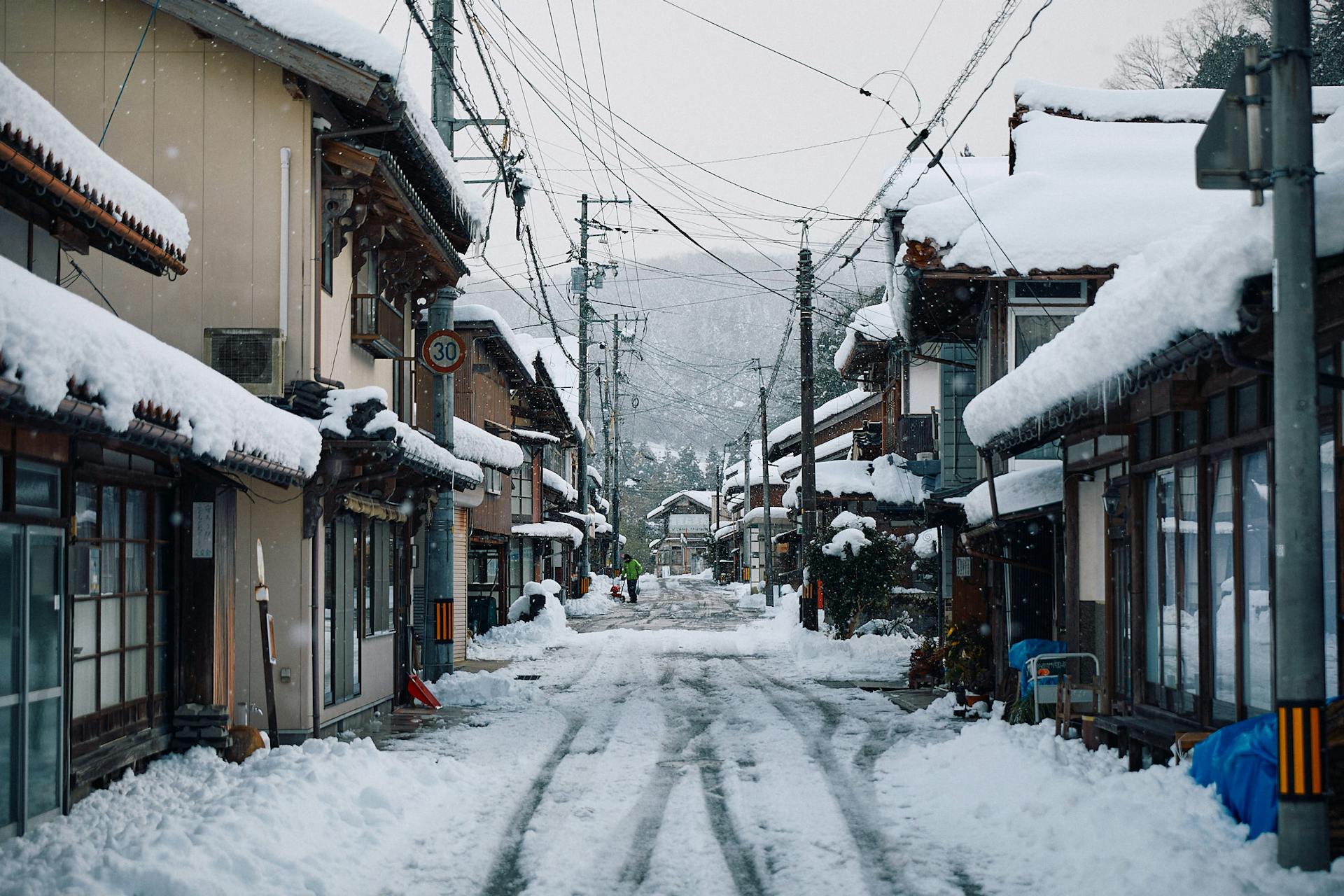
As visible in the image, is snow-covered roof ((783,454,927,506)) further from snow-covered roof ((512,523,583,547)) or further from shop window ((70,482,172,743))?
shop window ((70,482,172,743))

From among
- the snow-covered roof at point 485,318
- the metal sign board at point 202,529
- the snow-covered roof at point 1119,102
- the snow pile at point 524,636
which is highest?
the snow-covered roof at point 1119,102

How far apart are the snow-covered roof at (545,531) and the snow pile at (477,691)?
17969 millimetres

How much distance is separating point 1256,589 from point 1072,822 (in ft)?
7.74

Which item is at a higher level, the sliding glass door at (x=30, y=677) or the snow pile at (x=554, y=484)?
the snow pile at (x=554, y=484)

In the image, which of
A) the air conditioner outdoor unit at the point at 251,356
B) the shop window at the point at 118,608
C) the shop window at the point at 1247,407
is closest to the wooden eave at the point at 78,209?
the shop window at the point at 118,608

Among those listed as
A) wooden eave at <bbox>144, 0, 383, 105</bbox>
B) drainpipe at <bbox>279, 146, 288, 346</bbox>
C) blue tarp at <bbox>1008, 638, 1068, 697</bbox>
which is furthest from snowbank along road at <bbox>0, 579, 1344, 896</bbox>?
wooden eave at <bbox>144, 0, 383, 105</bbox>

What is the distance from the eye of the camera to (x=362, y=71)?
1237 cm

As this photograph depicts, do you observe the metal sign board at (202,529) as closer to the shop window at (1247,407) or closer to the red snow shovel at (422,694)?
the red snow shovel at (422,694)

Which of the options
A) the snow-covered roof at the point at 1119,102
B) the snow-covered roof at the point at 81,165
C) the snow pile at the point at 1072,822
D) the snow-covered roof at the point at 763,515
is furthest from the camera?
the snow-covered roof at the point at 763,515

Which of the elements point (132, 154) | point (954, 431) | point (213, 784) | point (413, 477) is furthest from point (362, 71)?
point (954, 431)

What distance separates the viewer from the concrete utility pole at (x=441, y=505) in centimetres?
1703

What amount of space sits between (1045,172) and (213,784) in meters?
14.7

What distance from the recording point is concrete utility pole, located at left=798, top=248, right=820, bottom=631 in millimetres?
27766

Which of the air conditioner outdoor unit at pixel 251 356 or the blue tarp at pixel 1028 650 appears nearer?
the air conditioner outdoor unit at pixel 251 356
